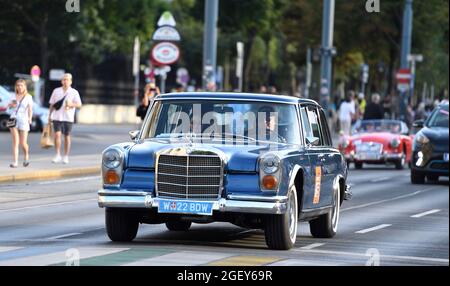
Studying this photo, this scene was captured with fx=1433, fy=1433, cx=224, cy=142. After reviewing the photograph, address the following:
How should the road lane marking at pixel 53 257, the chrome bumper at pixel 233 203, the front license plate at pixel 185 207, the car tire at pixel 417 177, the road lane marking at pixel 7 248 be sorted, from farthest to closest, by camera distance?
the car tire at pixel 417 177 < the front license plate at pixel 185 207 < the chrome bumper at pixel 233 203 < the road lane marking at pixel 7 248 < the road lane marking at pixel 53 257

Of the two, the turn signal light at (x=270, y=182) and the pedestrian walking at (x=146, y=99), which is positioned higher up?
the turn signal light at (x=270, y=182)

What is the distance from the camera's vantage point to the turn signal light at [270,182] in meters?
13.7

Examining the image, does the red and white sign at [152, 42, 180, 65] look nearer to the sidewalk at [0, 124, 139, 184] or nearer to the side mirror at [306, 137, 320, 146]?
the sidewalk at [0, 124, 139, 184]

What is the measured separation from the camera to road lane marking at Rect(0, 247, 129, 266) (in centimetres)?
1196

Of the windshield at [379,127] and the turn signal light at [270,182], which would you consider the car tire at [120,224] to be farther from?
the windshield at [379,127]

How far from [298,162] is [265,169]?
760 millimetres

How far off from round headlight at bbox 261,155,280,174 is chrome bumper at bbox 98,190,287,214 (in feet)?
0.85

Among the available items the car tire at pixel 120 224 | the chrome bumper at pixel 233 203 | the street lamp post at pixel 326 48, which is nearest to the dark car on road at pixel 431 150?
A: the car tire at pixel 120 224

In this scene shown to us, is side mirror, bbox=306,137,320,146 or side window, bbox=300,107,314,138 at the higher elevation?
side window, bbox=300,107,314,138

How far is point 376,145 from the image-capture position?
34531 mm

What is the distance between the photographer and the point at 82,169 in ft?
93.6

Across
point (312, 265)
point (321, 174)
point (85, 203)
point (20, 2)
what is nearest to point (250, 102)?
point (321, 174)

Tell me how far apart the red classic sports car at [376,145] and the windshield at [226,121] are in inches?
757

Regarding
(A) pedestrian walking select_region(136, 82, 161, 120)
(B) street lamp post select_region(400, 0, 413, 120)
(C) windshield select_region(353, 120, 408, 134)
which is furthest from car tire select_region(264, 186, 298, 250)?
(B) street lamp post select_region(400, 0, 413, 120)
